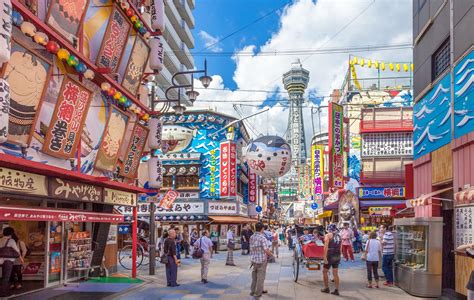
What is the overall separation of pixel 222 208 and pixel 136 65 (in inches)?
831

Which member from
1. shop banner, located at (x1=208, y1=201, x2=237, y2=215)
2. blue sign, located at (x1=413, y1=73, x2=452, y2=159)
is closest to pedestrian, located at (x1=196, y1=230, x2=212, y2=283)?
blue sign, located at (x1=413, y1=73, x2=452, y2=159)

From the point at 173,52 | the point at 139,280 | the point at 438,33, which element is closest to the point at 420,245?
the point at 438,33

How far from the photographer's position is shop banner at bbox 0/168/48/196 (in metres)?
9.04

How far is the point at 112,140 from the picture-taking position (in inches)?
591

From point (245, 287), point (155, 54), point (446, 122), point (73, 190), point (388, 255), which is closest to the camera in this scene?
point (73, 190)

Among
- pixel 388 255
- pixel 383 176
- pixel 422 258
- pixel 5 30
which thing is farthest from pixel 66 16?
pixel 383 176

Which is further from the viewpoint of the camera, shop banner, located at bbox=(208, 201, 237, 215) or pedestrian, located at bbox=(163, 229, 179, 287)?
shop banner, located at bbox=(208, 201, 237, 215)

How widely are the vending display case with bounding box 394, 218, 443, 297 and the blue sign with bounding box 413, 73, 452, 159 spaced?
2568mm

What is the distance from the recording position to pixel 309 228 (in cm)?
2698

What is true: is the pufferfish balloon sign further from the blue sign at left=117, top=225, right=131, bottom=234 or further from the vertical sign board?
the blue sign at left=117, top=225, right=131, bottom=234

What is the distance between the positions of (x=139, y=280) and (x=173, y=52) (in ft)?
145

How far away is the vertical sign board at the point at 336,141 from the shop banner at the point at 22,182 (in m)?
23.3

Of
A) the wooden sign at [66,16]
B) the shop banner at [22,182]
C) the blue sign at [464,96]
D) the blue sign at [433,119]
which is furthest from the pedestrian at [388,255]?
the wooden sign at [66,16]

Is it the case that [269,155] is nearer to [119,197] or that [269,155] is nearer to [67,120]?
[119,197]
